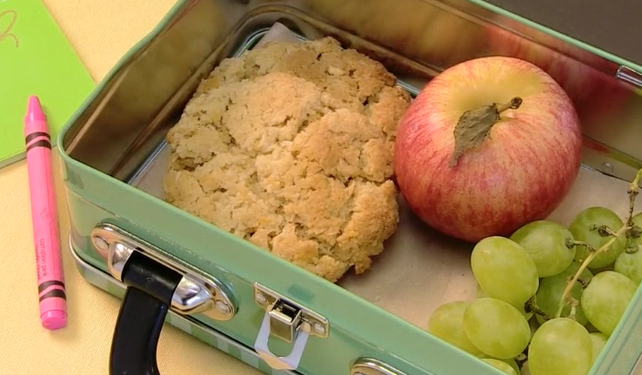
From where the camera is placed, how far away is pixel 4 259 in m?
0.65

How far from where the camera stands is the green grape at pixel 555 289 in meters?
0.58

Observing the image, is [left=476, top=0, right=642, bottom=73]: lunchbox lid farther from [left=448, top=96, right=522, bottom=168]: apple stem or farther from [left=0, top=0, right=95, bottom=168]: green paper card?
[left=0, top=0, right=95, bottom=168]: green paper card

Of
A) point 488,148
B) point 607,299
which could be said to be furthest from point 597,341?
point 488,148

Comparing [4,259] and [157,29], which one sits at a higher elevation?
[157,29]

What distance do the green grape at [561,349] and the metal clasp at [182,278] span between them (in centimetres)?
19

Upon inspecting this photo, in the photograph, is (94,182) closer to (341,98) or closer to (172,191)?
(172,191)

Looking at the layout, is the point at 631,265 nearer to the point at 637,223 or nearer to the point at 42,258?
the point at 637,223

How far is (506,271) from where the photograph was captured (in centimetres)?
54

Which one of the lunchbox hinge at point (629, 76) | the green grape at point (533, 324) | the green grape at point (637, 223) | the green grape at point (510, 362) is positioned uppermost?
the lunchbox hinge at point (629, 76)

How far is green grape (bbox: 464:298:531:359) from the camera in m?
0.52

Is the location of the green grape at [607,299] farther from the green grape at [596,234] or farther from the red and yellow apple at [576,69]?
the red and yellow apple at [576,69]

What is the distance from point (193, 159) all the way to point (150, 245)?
0.39 ft

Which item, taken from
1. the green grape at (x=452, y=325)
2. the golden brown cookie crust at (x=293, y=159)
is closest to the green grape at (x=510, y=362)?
the green grape at (x=452, y=325)

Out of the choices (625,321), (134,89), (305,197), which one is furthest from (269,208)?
(625,321)
